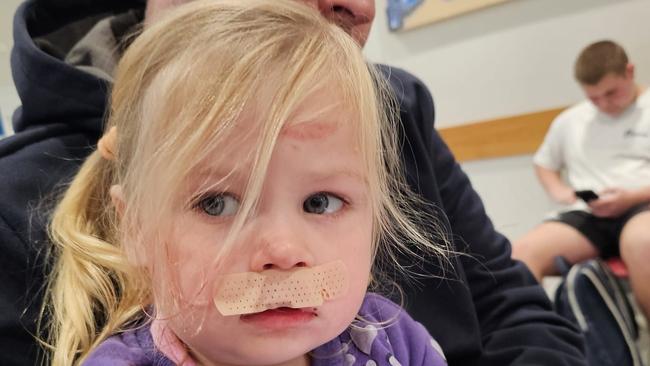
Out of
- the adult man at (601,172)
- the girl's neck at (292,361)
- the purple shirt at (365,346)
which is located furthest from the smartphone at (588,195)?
the girl's neck at (292,361)

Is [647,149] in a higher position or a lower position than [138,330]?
lower

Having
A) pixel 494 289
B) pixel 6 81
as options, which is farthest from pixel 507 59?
pixel 6 81

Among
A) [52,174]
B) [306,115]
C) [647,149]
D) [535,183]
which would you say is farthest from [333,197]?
[535,183]

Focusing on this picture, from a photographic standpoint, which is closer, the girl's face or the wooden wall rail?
the girl's face

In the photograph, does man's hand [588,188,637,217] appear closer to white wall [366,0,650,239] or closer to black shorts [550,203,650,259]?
black shorts [550,203,650,259]

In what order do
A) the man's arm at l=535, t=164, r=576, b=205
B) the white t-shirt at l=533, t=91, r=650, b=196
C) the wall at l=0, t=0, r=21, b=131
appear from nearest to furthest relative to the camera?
the white t-shirt at l=533, t=91, r=650, b=196 → the man's arm at l=535, t=164, r=576, b=205 → the wall at l=0, t=0, r=21, b=131

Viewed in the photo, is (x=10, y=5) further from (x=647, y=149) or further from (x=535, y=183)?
(x=647, y=149)

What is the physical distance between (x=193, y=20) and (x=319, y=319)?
30 centimetres

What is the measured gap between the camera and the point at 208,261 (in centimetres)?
45

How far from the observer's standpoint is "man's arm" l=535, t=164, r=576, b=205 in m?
2.27

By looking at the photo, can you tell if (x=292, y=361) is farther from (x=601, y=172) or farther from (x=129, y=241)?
(x=601, y=172)

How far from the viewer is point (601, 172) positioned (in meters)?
2.23

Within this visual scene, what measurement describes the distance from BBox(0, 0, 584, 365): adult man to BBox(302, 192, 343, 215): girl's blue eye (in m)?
0.30

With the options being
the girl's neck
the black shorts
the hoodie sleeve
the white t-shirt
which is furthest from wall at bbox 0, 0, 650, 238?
the girl's neck
